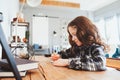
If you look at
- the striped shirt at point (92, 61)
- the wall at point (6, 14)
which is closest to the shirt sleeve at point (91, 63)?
the striped shirt at point (92, 61)

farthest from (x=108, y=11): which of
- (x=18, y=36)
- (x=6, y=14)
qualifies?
(x=6, y=14)

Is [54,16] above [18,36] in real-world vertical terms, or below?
above

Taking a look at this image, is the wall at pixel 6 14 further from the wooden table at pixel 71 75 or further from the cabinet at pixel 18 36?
the wooden table at pixel 71 75

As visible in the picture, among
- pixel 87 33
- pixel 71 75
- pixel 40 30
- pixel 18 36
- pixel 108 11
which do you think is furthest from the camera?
pixel 40 30

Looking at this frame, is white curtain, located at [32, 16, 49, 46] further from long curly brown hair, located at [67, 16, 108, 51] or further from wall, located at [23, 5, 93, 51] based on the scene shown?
long curly brown hair, located at [67, 16, 108, 51]

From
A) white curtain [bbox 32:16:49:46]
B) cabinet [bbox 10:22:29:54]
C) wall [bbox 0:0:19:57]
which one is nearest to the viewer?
wall [bbox 0:0:19:57]

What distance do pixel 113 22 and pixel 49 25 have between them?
94.8 inches

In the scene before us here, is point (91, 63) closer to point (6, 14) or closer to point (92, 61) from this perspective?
point (92, 61)

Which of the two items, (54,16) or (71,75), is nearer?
(71,75)

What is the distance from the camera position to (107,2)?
5.35 metres

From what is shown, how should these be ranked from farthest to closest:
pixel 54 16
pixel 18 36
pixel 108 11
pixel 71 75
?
pixel 54 16 < pixel 108 11 < pixel 18 36 < pixel 71 75

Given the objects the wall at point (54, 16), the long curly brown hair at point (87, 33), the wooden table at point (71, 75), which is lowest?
the wooden table at point (71, 75)

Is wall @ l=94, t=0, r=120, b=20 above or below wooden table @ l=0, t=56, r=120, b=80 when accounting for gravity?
above

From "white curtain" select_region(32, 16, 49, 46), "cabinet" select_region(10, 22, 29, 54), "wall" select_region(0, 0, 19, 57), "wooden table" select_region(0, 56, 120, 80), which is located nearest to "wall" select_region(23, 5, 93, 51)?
"white curtain" select_region(32, 16, 49, 46)
